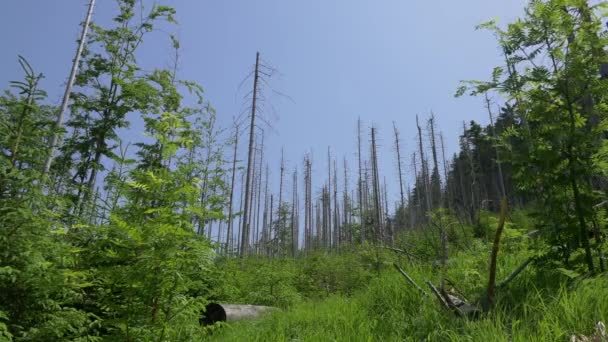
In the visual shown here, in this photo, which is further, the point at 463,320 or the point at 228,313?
the point at 228,313

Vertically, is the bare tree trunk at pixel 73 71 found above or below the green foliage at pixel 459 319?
above

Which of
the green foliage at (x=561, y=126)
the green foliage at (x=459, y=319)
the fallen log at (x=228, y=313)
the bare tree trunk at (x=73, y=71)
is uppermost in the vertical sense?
the bare tree trunk at (x=73, y=71)

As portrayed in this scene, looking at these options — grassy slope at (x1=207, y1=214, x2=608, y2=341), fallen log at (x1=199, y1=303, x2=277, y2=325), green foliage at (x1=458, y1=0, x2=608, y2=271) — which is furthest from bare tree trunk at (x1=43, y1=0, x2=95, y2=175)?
green foliage at (x1=458, y1=0, x2=608, y2=271)

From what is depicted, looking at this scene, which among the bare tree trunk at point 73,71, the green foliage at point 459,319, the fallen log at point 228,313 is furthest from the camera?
the bare tree trunk at point 73,71

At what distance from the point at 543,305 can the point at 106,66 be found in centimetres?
926

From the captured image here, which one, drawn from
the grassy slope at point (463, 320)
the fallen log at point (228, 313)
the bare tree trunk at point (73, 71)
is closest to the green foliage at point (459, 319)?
the grassy slope at point (463, 320)

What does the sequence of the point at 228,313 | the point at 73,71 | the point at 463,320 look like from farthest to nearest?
the point at 73,71 < the point at 228,313 < the point at 463,320

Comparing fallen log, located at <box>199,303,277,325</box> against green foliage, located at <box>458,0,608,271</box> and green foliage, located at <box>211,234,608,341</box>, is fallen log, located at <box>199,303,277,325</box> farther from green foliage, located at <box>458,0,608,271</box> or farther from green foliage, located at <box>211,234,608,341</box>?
green foliage, located at <box>458,0,608,271</box>

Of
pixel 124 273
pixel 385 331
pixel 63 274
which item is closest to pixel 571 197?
pixel 385 331

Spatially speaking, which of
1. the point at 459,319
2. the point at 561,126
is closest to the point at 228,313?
the point at 459,319

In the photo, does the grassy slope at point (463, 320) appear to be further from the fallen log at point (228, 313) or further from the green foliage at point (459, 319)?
the fallen log at point (228, 313)

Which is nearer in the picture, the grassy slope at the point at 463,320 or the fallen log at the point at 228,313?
the grassy slope at the point at 463,320

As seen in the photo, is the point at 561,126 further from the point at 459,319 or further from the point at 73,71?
the point at 73,71

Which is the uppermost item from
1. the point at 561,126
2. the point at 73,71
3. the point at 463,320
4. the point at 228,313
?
the point at 73,71
